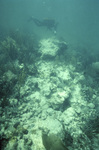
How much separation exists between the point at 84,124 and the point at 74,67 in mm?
7000

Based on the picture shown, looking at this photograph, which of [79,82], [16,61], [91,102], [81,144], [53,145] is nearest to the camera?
[53,145]

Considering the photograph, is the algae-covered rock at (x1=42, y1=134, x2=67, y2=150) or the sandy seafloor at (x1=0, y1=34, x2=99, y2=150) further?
the sandy seafloor at (x1=0, y1=34, x2=99, y2=150)

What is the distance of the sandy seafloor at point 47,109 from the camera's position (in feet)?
12.4

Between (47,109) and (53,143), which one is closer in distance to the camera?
(53,143)

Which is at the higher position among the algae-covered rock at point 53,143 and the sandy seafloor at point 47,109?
the sandy seafloor at point 47,109

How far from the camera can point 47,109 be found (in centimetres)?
558

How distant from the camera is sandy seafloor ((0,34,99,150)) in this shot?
12.4 ft

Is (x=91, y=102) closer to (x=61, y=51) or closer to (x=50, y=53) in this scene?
(x=50, y=53)

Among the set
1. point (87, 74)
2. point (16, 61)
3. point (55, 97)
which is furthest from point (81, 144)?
point (16, 61)

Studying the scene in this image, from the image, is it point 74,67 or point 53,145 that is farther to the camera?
point 74,67

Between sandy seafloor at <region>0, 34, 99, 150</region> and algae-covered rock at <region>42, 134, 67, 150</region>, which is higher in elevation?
sandy seafloor at <region>0, 34, 99, 150</region>

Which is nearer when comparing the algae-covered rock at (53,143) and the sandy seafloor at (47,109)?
the algae-covered rock at (53,143)

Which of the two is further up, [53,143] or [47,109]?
[47,109]

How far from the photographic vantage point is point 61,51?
482 inches
